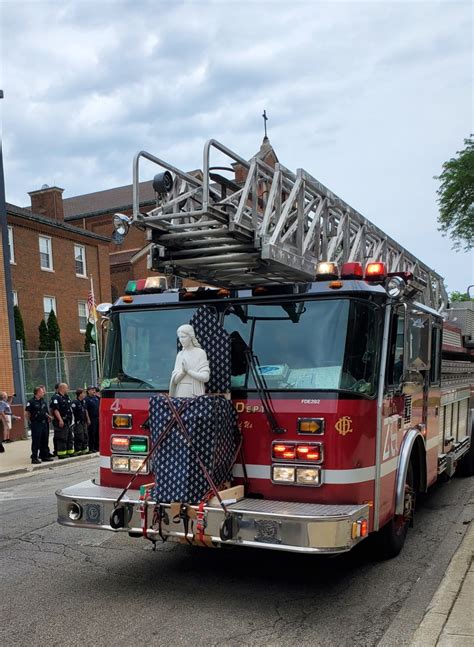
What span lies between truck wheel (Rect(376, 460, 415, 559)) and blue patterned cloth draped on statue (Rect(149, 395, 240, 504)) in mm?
1622

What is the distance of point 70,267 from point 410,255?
25439 mm

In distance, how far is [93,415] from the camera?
52.4 ft

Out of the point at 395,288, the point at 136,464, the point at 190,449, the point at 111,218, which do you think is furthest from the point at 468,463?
the point at 111,218

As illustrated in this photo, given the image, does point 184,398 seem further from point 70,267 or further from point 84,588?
point 70,267

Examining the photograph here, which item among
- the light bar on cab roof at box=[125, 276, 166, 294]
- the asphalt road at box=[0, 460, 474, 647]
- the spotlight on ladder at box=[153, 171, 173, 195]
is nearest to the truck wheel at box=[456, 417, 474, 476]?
the asphalt road at box=[0, 460, 474, 647]

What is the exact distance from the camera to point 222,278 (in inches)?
264

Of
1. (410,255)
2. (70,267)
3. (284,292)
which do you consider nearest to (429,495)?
(410,255)

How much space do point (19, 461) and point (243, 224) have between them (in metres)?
10.9

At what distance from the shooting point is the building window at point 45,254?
3105 centimetres

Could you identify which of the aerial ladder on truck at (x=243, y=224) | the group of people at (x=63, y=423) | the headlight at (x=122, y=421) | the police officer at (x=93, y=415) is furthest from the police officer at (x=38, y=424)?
the headlight at (x=122, y=421)

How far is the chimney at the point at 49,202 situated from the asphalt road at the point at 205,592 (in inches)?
1266

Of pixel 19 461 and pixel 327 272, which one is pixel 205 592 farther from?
pixel 19 461

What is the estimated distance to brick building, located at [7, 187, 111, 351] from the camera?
97.1 feet

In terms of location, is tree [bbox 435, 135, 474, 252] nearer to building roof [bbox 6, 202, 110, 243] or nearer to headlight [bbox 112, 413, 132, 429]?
building roof [bbox 6, 202, 110, 243]
